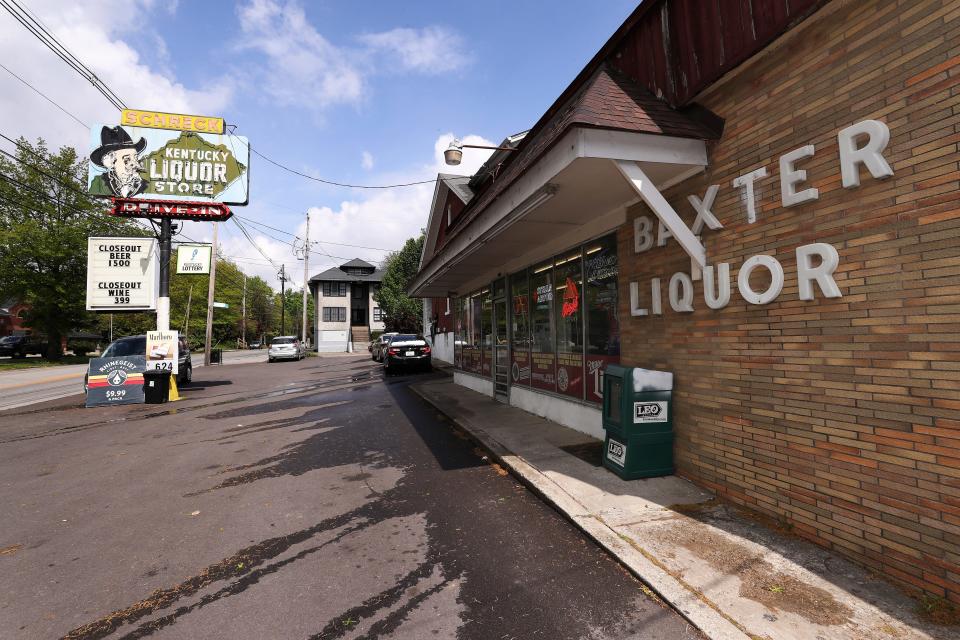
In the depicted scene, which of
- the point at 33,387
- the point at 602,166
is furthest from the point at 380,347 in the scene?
the point at 602,166

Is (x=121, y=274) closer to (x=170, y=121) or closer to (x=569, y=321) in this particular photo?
(x=170, y=121)

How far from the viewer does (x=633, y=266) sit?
17.8ft

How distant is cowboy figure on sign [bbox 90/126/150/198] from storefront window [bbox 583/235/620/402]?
13.8m

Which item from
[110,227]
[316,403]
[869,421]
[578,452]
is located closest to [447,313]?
[316,403]

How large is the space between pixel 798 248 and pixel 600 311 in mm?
3111

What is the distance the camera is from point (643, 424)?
4.67m

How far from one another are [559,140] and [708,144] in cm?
158

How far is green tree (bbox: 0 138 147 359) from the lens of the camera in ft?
90.9

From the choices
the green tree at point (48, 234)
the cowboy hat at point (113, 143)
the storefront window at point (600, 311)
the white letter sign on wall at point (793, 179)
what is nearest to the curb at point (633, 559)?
the storefront window at point (600, 311)

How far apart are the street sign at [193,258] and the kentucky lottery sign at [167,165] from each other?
393 centimetres

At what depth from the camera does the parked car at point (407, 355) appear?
17859mm

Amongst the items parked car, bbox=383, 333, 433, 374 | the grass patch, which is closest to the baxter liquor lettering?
parked car, bbox=383, 333, 433, 374

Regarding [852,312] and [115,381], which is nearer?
[852,312]

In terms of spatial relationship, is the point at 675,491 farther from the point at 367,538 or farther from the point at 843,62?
the point at 843,62
